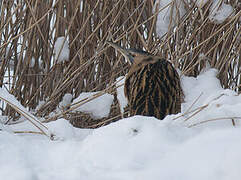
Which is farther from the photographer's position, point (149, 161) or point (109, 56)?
point (109, 56)

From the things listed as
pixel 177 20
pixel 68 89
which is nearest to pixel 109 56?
pixel 68 89

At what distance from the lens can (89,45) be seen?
1.84 m

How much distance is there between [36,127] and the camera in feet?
4.05

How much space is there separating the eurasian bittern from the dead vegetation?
0.25 m

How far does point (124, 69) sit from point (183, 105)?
0.32 metres

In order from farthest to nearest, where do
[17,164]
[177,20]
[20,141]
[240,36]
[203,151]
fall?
1. [240,36]
2. [177,20]
3. [20,141]
4. [17,164]
5. [203,151]

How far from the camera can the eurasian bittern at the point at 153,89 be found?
136 centimetres

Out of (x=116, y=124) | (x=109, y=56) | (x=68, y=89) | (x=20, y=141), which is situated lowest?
(x=68, y=89)

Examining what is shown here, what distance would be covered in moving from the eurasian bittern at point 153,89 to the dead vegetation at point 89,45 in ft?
0.82

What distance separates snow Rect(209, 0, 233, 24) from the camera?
1656 millimetres

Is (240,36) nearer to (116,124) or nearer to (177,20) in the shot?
(177,20)

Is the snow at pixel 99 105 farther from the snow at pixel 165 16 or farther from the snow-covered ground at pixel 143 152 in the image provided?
the snow-covered ground at pixel 143 152

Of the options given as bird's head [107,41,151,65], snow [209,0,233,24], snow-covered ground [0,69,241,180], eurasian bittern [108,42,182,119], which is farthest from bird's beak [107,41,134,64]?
snow-covered ground [0,69,241,180]

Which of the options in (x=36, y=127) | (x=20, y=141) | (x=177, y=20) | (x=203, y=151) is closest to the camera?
(x=203, y=151)
